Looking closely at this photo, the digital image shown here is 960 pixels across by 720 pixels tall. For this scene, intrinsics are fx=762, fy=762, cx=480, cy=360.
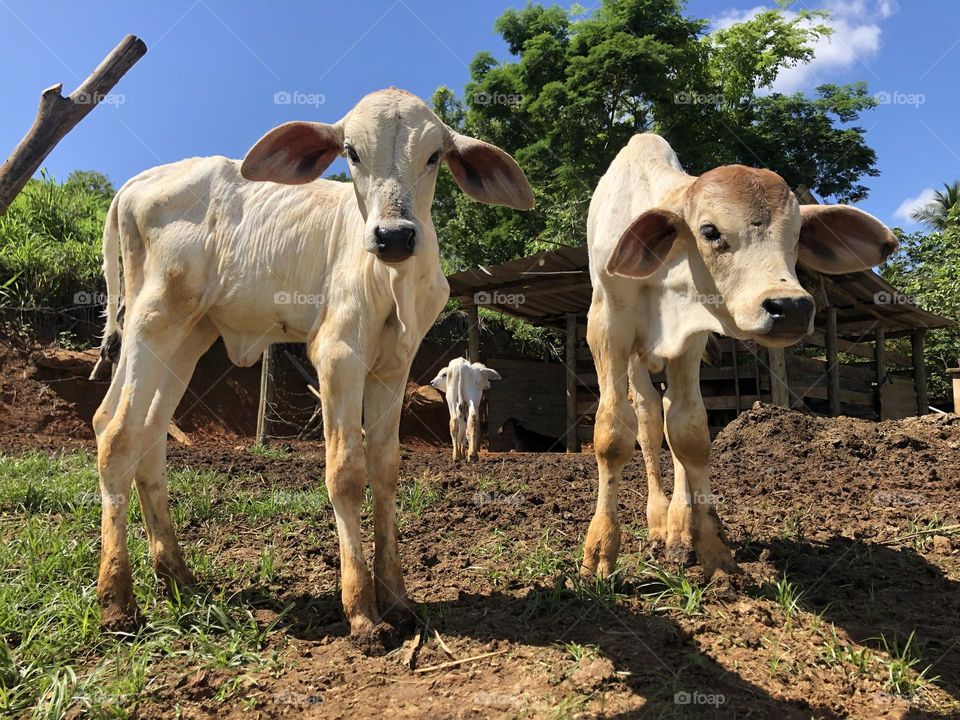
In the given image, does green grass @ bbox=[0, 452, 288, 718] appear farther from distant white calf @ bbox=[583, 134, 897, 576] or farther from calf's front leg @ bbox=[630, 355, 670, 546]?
calf's front leg @ bbox=[630, 355, 670, 546]

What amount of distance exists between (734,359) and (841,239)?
10.5m

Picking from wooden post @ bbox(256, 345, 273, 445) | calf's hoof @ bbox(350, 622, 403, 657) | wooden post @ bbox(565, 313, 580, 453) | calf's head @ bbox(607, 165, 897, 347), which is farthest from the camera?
wooden post @ bbox(565, 313, 580, 453)

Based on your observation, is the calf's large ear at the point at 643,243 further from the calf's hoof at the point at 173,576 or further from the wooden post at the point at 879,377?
the wooden post at the point at 879,377

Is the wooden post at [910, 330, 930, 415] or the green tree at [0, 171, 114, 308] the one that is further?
the wooden post at [910, 330, 930, 415]

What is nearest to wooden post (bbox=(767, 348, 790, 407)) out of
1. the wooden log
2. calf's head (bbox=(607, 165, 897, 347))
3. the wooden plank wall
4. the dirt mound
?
the dirt mound

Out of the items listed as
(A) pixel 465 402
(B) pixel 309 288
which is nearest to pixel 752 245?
(B) pixel 309 288

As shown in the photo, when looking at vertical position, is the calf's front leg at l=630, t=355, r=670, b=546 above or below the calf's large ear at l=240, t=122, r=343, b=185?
below

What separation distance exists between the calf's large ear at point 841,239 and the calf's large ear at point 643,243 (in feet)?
1.78

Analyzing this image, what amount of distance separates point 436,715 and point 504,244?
19.8 metres

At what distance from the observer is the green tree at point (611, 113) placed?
21.1 m

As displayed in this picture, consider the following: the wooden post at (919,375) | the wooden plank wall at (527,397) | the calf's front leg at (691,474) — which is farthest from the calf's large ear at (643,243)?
the wooden post at (919,375)

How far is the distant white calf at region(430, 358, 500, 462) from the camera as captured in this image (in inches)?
399

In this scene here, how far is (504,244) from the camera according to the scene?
2186 cm

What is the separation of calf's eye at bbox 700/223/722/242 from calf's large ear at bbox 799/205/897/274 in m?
0.42
